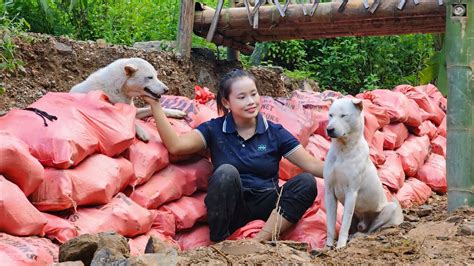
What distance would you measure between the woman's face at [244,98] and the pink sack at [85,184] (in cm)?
71

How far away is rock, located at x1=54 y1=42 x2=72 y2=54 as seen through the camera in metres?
5.80

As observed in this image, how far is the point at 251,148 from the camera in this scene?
447 centimetres

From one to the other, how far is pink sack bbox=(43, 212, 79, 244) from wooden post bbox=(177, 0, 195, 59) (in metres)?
3.62

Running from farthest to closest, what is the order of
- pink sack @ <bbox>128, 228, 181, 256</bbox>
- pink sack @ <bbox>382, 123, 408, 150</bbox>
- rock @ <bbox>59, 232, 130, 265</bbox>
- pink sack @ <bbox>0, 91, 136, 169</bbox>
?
pink sack @ <bbox>382, 123, 408, 150</bbox>
pink sack @ <bbox>128, 228, 181, 256</bbox>
pink sack @ <bbox>0, 91, 136, 169</bbox>
rock @ <bbox>59, 232, 130, 265</bbox>

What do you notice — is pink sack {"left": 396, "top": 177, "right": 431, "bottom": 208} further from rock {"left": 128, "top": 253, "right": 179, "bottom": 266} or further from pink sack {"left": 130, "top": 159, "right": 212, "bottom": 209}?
rock {"left": 128, "top": 253, "right": 179, "bottom": 266}

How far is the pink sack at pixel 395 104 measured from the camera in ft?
21.3

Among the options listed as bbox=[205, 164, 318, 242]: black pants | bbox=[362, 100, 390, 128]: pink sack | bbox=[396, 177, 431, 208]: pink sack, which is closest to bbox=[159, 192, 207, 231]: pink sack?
bbox=[205, 164, 318, 242]: black pants

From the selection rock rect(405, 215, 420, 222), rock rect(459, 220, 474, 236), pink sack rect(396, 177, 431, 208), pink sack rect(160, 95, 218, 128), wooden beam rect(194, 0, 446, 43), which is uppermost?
wooden beam rect(194, 0, 446, 43)

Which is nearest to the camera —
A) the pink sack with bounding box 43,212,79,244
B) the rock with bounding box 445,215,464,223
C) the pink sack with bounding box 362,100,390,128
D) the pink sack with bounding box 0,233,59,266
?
the pink sack with bounding box 0,233,59,266

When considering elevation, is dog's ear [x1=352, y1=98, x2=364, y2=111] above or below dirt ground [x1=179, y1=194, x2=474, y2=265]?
above

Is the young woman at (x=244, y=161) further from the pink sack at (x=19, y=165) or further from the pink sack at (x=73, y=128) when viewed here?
the pink sack at (x=19, y=165)

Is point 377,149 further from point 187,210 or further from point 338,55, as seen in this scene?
point 338,55

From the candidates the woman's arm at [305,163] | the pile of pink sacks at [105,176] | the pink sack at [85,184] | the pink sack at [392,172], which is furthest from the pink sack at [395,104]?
the pink sack at [85,184]

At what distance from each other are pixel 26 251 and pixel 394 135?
3962 millimetres
